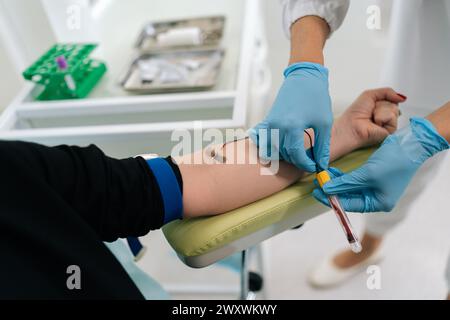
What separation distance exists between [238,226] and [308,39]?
1.59ft

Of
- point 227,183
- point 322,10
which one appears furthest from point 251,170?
point 322,10

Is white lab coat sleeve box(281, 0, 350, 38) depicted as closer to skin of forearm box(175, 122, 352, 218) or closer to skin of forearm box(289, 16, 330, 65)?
skin of forearm box(289, 16, 330, 65)

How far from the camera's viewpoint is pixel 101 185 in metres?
0.65

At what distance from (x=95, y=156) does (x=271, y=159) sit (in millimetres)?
349

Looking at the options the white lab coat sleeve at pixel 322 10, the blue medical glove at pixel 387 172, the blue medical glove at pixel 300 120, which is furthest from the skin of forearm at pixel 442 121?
the white lab coat sleeve at pixel 322 10

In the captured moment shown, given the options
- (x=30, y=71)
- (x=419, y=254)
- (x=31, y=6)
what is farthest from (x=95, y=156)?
(x=419, y=254)

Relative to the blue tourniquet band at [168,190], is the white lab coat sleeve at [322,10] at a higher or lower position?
higher

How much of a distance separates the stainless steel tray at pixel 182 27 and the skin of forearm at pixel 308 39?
490mm

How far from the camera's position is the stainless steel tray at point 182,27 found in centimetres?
138

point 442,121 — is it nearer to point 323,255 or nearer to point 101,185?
point 101,185

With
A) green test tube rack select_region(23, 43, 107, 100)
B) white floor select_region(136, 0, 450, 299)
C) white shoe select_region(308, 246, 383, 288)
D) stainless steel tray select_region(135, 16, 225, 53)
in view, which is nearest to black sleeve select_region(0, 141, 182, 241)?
white floor select_region(136, 0, 450, 299)

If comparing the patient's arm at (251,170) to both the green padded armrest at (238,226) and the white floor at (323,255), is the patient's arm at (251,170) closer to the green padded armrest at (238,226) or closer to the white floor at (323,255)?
the green padded armrest at (238,226)
